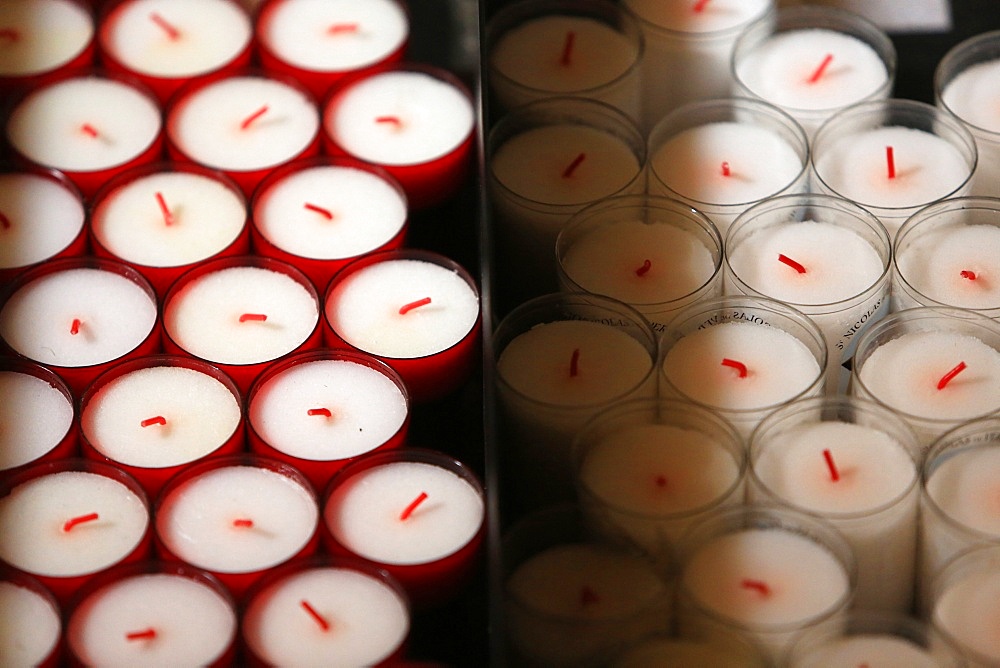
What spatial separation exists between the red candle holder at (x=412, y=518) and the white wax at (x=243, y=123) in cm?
46

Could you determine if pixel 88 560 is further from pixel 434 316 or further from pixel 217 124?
pixel 217 124

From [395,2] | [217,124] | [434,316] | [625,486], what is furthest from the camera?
[395,2]

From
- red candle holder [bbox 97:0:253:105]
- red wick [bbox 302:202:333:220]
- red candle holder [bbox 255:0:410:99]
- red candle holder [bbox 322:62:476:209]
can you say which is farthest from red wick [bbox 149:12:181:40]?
red wick [bbox 302:202:333:220]

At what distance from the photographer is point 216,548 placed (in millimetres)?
1143

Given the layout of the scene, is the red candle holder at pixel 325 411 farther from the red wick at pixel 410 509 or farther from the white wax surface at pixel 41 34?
the white wax surface at pixel 41 34

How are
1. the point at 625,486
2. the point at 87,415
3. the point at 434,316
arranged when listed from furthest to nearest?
the point at 434,316 < the point at 87,415 < the point at 625,486

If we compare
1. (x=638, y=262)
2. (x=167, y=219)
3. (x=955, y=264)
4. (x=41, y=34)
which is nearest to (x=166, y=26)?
(x=41, y=34)

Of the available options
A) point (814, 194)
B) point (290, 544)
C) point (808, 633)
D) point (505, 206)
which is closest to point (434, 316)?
point (505, 206)

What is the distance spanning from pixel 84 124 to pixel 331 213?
34 cm

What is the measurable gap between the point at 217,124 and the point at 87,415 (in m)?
0.45

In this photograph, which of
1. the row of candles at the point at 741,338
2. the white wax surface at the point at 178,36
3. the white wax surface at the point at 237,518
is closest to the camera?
the row of candles at the point at 741,338

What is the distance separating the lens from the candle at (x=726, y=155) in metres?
1.37

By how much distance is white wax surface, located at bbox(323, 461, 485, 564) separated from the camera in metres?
1.15

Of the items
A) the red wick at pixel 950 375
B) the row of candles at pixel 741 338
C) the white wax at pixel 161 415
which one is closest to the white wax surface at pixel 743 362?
the row of candles at pixel 741 338
